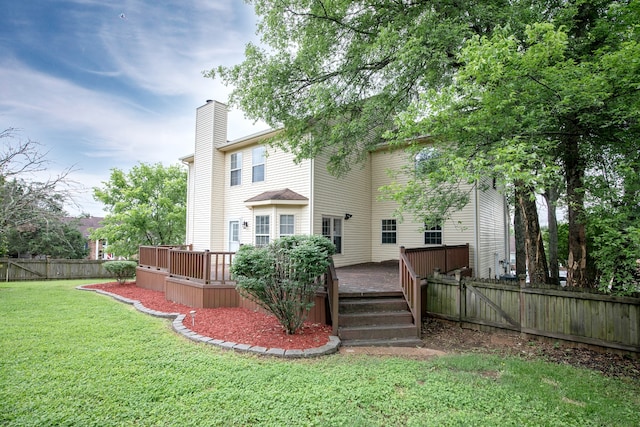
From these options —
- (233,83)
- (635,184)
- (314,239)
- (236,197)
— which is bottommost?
(314,239)

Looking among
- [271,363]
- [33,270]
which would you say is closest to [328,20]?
[271,363]

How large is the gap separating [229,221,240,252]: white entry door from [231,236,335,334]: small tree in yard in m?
7.60

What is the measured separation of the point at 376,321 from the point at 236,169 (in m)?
9.74

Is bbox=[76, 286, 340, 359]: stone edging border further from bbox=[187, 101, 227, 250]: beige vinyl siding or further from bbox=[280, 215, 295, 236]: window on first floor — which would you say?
bbox=[187, 101, 227, 250]: beige vinyl siding

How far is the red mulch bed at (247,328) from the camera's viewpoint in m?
5.20

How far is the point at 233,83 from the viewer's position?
8359 mm

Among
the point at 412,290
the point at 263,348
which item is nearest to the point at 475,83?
the point at 412,290

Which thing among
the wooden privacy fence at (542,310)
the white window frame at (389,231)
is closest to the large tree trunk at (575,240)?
the wooden privacy fence at (542,310)

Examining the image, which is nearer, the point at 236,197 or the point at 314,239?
the point at 314,239

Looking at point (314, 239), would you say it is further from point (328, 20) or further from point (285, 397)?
Answer: point (328, 20)

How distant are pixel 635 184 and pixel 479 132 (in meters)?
2.16

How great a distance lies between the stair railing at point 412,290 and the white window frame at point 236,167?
874 cm

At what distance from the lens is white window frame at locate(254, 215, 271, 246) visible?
1165 cm

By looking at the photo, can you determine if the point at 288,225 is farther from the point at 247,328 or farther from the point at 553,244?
the point at 553,244
